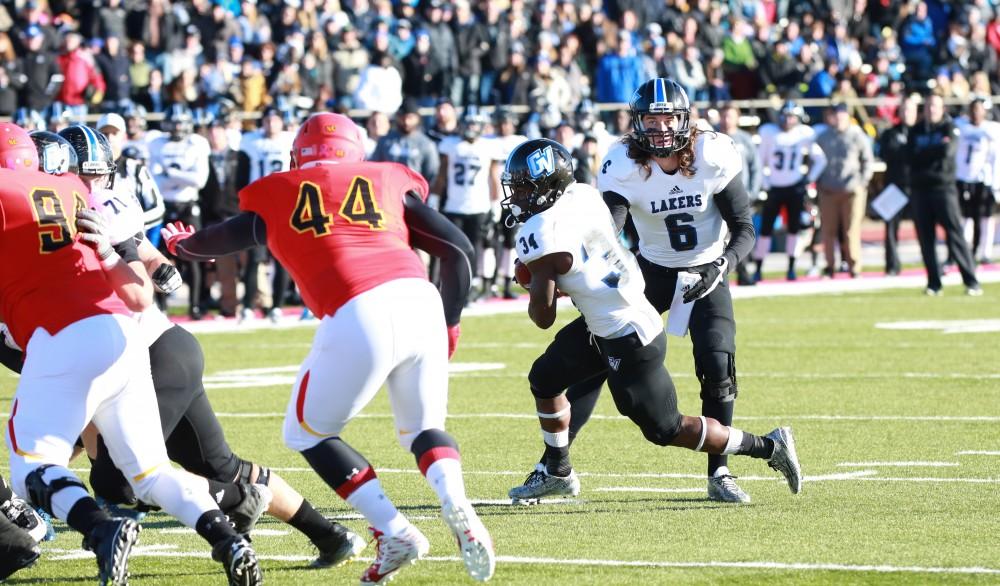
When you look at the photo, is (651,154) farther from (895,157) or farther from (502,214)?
(895,157)

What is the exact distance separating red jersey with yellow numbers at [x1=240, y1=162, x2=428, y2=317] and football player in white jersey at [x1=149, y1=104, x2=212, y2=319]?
10.6 m

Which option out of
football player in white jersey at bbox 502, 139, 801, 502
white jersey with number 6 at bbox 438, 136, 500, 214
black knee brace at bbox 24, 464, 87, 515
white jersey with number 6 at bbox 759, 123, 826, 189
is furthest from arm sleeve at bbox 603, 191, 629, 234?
white jersey with number 6 at bbox 759, 123, 826, 189

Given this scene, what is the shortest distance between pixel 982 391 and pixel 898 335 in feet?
11.2

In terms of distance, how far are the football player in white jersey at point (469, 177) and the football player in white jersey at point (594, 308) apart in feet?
33.6

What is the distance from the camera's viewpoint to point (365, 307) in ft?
18.8

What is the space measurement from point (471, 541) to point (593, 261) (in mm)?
1637

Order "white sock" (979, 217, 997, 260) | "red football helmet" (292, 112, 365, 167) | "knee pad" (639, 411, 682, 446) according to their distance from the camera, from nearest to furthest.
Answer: "red football helmet" (292, 112, 365, 167)
"knee pad" (639, 411, 682, 446)
"white sock" (979, 217, 997, 260)

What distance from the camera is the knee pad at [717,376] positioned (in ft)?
25.6

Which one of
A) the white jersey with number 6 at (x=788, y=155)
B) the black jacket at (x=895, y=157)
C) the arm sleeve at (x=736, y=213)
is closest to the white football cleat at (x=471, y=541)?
the arm sleeve at (x=736, y=213)

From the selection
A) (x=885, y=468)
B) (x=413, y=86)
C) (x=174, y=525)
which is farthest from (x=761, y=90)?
(x=174, y=525)

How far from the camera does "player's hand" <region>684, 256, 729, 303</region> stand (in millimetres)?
7684

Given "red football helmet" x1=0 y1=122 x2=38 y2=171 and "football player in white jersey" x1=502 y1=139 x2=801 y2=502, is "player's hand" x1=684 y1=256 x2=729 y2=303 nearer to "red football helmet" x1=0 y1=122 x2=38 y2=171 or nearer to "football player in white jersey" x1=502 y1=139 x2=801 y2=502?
"football player in white jersey" x1=502 y1=139 x2=801 y2=502

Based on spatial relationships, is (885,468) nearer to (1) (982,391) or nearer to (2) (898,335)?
(1) (982,391)

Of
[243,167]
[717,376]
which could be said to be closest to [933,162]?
[243,167]
